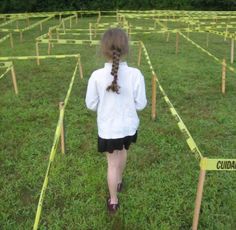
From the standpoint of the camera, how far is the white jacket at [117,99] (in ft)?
10.8

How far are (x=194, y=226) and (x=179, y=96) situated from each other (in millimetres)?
4338

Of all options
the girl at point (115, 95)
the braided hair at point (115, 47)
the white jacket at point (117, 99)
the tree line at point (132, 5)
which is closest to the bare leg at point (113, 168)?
the girl at point (115, 95)

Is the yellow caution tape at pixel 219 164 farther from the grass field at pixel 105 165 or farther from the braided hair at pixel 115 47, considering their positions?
the grass field at pixel 105 165

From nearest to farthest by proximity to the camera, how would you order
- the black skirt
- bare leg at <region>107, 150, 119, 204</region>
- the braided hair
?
the braided hair < the black skirt < bare leg at <region>107, 150, 119, 204</region>

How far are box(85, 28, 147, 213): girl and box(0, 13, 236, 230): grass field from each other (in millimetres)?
155

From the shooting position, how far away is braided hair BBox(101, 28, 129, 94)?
124 inches

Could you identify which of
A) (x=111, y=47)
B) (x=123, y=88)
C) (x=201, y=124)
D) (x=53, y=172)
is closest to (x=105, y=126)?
(x=123, y=88)

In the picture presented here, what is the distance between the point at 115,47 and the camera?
10.4 feet

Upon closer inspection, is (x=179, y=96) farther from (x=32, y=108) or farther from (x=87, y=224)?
(x=87, y=224)

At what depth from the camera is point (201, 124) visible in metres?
6.15

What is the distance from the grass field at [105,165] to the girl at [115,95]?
0.15 m

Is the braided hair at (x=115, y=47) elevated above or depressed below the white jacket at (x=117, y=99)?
above

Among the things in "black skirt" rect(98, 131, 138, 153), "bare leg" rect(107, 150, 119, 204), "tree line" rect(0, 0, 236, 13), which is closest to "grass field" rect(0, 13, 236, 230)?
"bare leg" rect(107, 150, 119, 204)

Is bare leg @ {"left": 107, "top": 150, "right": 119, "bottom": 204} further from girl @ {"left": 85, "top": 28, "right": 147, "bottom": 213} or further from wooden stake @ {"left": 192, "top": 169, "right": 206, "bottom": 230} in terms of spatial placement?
wooden stake @ {"left": 192, "top": 169, "right": 206, "bottom": 230}
